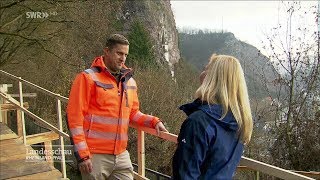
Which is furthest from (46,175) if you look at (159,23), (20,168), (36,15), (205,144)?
(159,23)

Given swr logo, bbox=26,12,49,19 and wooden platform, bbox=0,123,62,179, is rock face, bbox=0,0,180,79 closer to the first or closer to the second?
swr logo, bbox=26,12,49,19

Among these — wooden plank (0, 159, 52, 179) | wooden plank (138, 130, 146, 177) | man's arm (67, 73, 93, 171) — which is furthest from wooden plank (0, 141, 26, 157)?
man's arm (67, 73, 93, 171)

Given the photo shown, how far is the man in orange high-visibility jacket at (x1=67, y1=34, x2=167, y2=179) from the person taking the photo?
253 cm

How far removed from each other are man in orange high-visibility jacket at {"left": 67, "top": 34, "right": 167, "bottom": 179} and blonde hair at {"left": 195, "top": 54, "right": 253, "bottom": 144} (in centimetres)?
103

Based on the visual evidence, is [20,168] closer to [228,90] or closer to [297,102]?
[228,90]

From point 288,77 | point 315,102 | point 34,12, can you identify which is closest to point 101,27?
point 34,12

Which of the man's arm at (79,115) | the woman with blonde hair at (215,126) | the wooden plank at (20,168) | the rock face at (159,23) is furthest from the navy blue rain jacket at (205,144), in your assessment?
the rock face at (159,23)

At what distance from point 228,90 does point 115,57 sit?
1169 mm

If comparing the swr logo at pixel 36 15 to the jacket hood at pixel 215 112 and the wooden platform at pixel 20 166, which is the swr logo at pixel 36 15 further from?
the jacket hood at pixel 215 112

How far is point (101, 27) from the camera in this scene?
1741 cm

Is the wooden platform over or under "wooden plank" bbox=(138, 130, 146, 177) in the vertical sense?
under

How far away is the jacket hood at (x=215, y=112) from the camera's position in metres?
1.74

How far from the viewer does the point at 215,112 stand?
1.75 m

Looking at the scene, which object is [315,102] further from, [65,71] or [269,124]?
[65,71]
